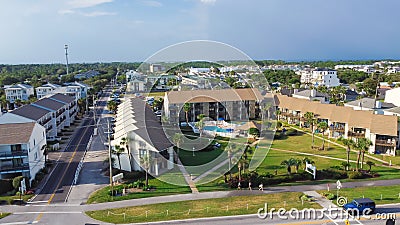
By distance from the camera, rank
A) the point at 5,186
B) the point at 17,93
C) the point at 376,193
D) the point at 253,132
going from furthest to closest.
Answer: the point at 17,93, the point at 253,132, the point at 5,186, the point at 376,193

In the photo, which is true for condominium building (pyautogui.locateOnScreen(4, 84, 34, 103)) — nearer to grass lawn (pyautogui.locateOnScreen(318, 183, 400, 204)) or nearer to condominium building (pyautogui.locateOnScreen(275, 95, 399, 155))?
condominium building (pyautogui.locateOnScreen(275, 95, 399, 155))

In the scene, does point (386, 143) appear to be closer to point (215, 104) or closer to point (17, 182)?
point (215, 104)

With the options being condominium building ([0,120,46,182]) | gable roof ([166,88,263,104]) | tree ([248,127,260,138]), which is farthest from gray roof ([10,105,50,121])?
tree ([248,127,260,138])

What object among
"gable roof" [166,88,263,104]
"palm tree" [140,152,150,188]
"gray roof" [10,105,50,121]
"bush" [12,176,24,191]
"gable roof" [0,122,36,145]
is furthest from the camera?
"gable roof" [166,88,263,104]

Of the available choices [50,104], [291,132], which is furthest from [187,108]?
[50,104]

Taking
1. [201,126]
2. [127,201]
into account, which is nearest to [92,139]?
[201,126]
